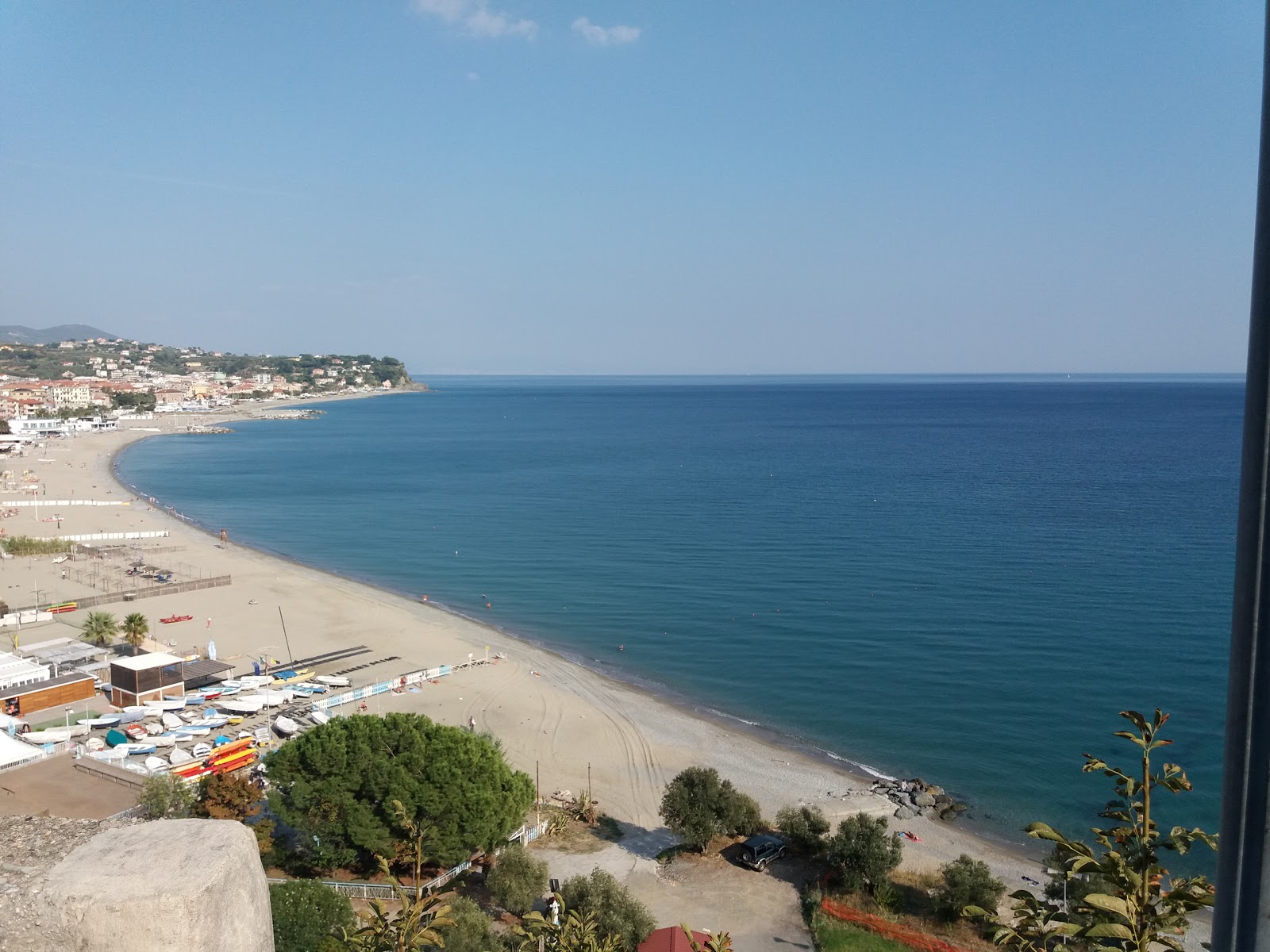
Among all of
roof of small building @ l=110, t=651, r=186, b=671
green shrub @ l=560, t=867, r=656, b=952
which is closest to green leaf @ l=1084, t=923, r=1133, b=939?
green shrub @ l=560, t=867, r=656, b=952

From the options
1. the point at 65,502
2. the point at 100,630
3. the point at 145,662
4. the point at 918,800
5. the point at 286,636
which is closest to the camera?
the point at 918,800

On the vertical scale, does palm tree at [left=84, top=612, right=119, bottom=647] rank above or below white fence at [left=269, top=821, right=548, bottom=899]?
above

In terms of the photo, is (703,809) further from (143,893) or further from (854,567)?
(854,567)

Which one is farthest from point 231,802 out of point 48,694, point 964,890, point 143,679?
point 964,890

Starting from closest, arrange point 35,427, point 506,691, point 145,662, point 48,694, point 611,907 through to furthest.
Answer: point 611,907
point 48,694
point 145,662
point 506,691
point 35,427

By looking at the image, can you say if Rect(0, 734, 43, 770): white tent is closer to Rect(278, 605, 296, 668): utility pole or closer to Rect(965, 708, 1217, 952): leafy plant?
Rect(278, 605, 296, 668): utility pole

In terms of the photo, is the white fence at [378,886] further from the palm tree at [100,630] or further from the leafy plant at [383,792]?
the palm tree at [100,630]

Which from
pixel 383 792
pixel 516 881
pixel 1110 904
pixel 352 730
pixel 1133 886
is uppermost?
pixel 1110 904
